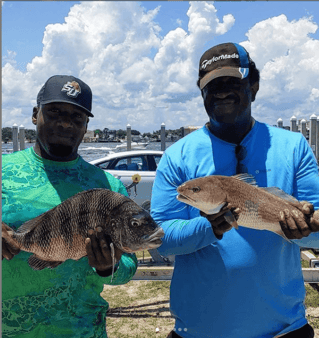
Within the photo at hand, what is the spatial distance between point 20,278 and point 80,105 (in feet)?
2.92

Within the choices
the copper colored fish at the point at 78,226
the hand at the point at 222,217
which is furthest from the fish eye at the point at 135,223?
the hand at the point at 222,217

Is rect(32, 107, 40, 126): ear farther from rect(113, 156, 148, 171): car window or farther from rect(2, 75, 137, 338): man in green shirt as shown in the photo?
rect(113, 156, 148, 171): car window

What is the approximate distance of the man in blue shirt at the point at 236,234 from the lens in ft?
6.28

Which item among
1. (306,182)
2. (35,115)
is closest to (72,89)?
(35,115)

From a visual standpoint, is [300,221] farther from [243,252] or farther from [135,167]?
[135,167]

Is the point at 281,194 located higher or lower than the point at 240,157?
lower

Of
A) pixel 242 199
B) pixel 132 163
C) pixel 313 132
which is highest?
pixel 313 132

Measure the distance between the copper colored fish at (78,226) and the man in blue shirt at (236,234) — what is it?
1.34 ft

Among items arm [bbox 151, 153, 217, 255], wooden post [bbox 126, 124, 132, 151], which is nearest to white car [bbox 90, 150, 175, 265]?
wooden post [bbox 126, 124, 132, 151]

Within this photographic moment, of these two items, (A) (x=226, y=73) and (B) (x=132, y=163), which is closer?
(A) (x=226, y=73)

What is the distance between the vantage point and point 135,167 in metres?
8.99

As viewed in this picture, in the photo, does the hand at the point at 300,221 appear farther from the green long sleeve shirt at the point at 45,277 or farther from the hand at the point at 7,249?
the hand at the point at 7,249

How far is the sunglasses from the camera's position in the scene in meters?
1.94

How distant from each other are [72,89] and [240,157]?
96 cm
